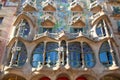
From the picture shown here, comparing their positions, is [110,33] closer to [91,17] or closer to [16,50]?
[91,17]

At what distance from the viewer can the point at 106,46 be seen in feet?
80.7

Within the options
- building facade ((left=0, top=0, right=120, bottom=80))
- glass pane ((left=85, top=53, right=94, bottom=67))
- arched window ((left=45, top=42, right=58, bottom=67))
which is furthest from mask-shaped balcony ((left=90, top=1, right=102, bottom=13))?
arched window ((left=45, top=42, right=58, bottom=67))

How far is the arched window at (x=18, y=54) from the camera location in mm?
22953

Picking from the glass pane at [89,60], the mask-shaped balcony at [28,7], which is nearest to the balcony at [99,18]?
the glass pane at [89,60]

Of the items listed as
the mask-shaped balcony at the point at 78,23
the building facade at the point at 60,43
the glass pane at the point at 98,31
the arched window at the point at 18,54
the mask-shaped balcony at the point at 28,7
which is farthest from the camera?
the mask-shaped balcony at the point at 28,7

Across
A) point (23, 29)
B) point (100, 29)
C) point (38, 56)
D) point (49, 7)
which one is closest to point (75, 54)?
point (38, 56)

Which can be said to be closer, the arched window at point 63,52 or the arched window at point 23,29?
the arched window at point 63,52

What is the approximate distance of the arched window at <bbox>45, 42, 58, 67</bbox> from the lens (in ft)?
75.8

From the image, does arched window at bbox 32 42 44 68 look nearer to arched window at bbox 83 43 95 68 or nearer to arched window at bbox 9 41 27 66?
arched window at bbox 9 41 27 66

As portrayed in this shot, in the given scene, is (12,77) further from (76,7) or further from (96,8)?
(96,8)

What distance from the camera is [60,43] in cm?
2420

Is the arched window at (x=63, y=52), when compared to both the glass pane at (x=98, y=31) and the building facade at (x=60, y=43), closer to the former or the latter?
the building facade at (x=60, y=43)

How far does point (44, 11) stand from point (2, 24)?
6191mm

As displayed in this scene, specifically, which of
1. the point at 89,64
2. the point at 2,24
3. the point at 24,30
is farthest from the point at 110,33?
the point at 2,24
